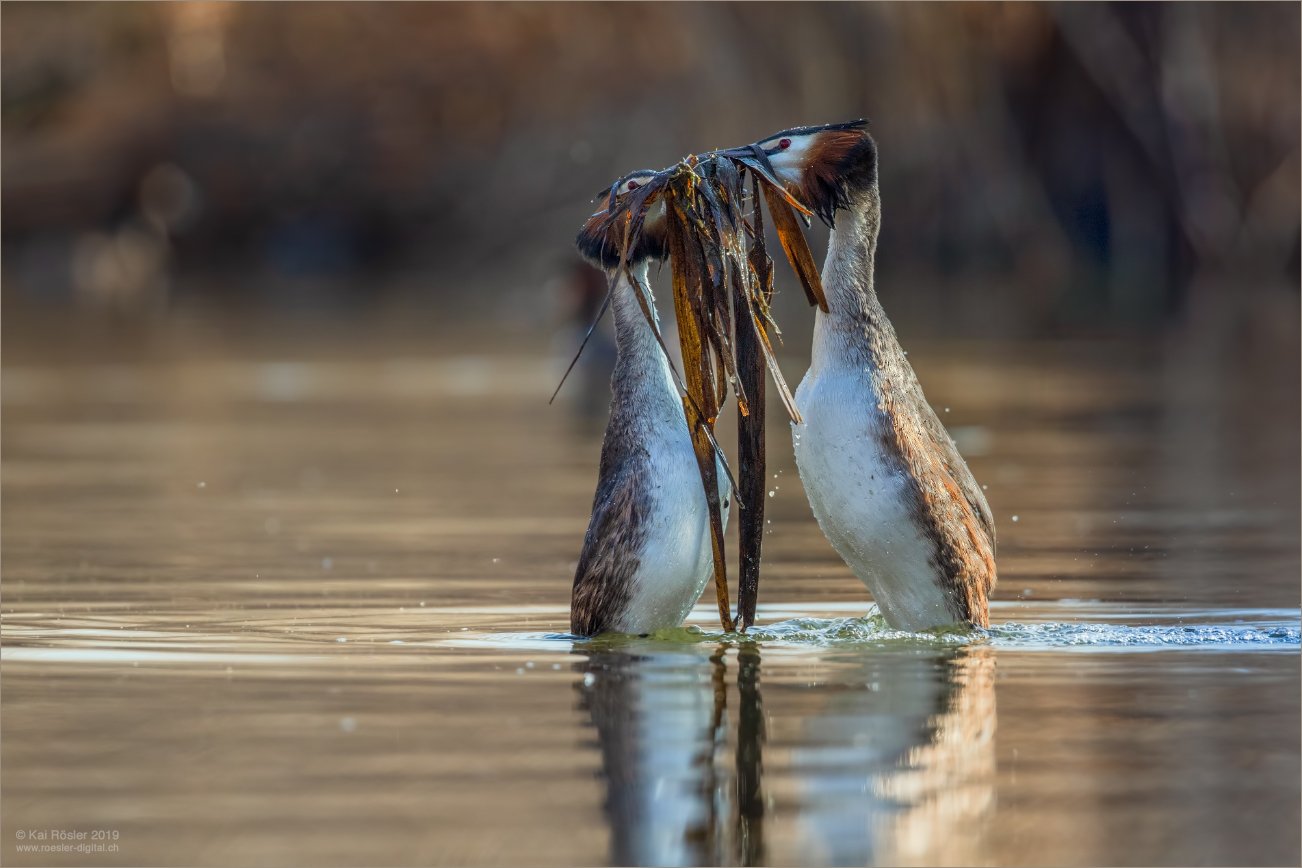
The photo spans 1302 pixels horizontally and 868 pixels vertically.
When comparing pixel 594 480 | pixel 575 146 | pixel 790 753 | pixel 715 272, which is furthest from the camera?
pixel 575 146

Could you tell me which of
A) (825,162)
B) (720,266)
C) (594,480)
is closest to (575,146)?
(594,480)

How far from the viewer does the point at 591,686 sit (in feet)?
20.6

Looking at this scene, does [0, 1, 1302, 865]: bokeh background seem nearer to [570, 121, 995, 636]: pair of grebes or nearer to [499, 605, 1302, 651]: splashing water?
[499, 605, 1302, 651]: splashing water

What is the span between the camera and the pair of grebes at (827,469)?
277 inches

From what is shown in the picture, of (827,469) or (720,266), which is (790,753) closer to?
(827,469)

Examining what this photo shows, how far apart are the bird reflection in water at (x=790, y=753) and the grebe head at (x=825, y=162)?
4.94ft

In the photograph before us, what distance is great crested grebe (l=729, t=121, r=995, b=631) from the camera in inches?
277

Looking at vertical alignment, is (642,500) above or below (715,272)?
below

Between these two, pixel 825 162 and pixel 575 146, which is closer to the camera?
pixel 825 162

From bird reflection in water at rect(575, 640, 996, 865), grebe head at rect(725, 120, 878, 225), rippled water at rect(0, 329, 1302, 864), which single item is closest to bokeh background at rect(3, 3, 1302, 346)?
rippled water at rect(0, 329, 1302, 864)

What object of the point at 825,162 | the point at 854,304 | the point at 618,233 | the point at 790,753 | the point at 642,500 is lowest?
the point at 790,753

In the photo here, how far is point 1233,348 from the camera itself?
19.8 metres

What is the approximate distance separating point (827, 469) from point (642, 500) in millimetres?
596

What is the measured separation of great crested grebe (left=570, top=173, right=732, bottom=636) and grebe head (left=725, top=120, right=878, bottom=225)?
1.45ft
